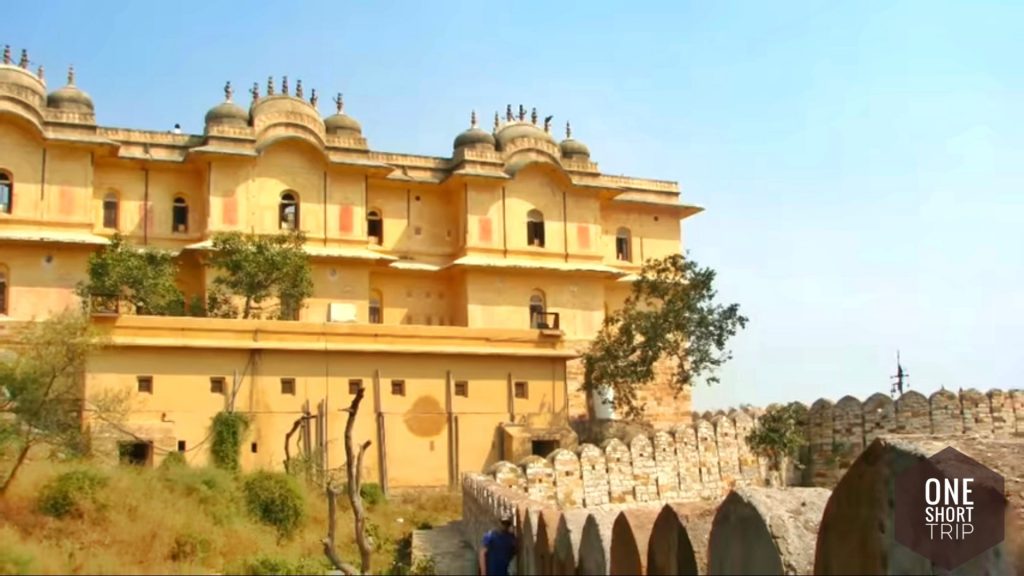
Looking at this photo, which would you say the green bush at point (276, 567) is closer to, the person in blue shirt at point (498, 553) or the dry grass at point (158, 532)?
the dry grass at point (158, 532)

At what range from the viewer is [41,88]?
1146 inches

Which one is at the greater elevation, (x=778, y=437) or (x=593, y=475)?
(x=778, y=437)

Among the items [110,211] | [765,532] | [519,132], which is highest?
[519,132]

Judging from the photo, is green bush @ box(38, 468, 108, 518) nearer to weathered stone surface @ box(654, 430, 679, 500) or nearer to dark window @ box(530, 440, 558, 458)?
dark window @ box(530, 440, 558, 458)

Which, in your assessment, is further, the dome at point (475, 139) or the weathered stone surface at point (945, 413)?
the dome at point (475, 139)

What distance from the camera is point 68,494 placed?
51.6 ft

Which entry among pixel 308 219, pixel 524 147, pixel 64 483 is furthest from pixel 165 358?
pixel 524 147

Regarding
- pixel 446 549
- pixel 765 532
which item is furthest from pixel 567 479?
pixel 765 532

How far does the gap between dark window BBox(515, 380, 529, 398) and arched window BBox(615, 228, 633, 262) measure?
10030mm

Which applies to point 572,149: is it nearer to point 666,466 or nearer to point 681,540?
point 666,466

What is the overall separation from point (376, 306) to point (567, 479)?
13.4m

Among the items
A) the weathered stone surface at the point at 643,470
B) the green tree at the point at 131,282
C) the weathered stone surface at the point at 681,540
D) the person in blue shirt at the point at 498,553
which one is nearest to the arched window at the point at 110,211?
the green tree at the point at 131,282

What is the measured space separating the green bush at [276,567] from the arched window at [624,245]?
2137 centimetres

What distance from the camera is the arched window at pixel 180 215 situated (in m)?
29.1
